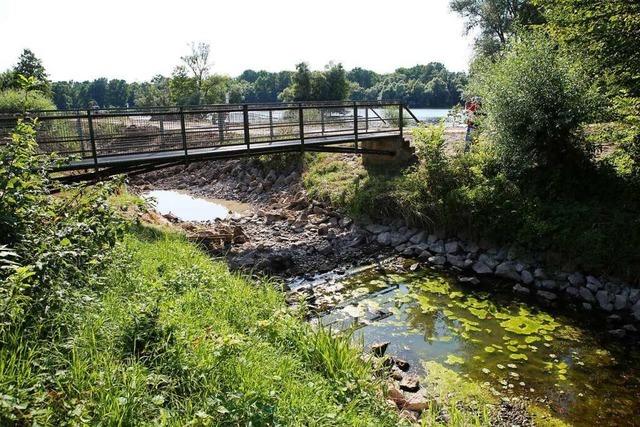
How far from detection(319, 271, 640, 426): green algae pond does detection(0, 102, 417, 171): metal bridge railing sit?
19.9 ft

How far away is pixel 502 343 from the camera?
26.4 feet

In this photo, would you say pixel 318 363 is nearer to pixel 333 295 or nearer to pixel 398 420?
pixel 398 420

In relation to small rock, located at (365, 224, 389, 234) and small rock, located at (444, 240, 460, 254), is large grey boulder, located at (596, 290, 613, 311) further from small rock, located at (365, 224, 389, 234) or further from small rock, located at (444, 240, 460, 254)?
small rock, located at (365, 224, 389, 234)

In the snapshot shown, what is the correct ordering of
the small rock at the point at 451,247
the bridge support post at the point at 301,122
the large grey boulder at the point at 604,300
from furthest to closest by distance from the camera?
the bridge support post at the point at 301,122, the small rock at the point at 451,247, the large grey boulder at the point at 604,300

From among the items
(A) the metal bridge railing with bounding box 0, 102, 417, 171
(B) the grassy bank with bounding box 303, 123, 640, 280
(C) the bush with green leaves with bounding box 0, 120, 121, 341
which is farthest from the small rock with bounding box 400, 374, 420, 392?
(A) the metal bridge railing with bounding box 0, 102, 417, 171

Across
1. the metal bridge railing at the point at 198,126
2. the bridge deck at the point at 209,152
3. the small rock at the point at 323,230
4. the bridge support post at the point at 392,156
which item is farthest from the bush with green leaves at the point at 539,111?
the small rock at the point at 323,230

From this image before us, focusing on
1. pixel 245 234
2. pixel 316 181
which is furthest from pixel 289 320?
pixel 316 181

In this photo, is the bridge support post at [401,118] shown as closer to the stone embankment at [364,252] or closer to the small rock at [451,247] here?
the stone embankment at [364,252]

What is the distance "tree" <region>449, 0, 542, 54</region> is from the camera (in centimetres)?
2886

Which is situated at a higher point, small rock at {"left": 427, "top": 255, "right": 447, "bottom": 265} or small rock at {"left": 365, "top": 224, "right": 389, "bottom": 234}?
small rock at {"left": 365, "top": 224, "right": 389, "bottom": 234}

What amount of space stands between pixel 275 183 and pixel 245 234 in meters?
6.19

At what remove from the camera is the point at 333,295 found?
33.5 ft

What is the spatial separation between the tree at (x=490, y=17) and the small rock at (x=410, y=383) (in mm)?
25957

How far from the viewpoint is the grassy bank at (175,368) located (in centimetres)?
342
